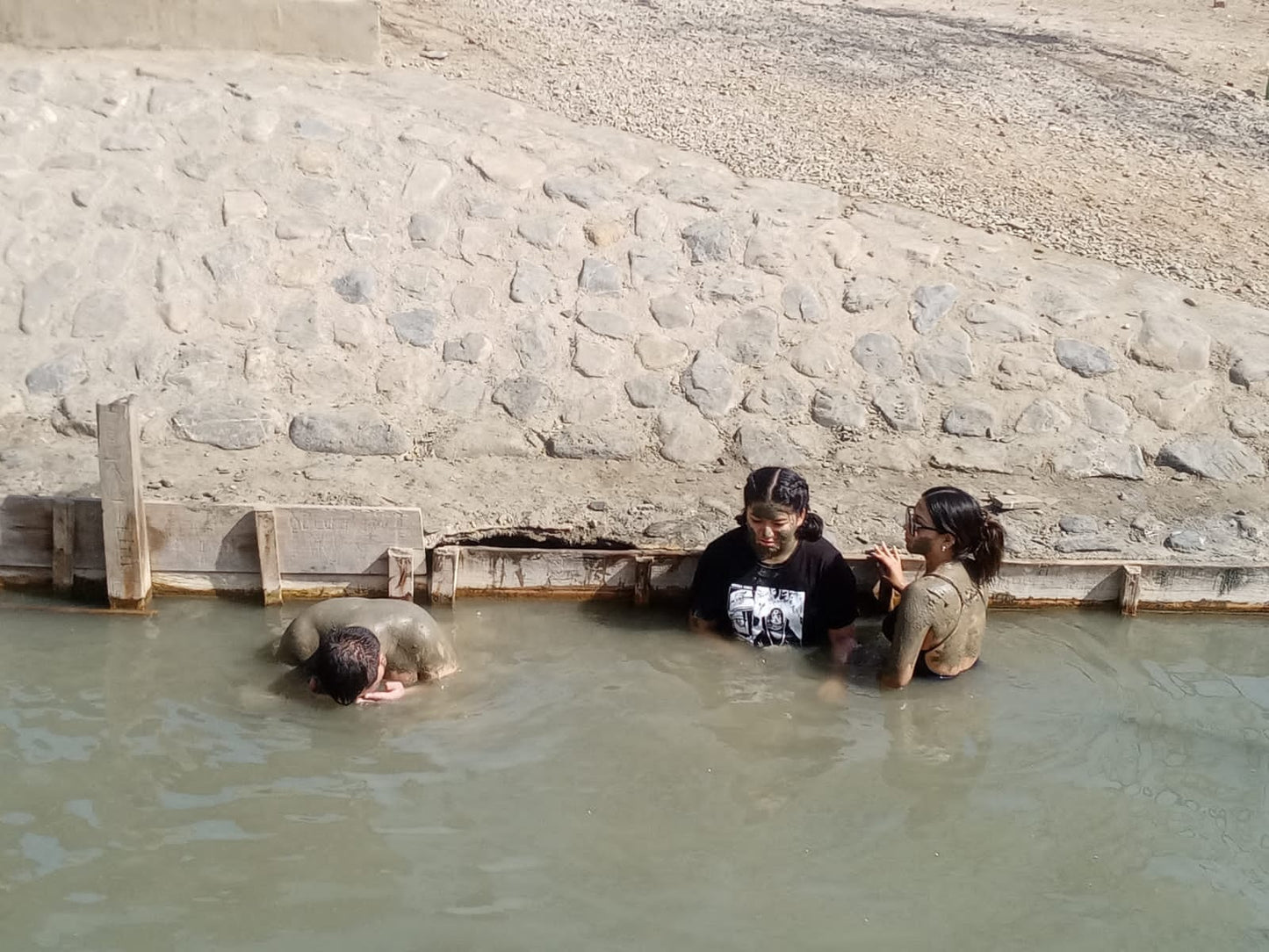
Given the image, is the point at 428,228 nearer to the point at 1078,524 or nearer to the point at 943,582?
the point at 1078,524

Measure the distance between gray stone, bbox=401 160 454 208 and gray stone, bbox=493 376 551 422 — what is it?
→ 5.64ft

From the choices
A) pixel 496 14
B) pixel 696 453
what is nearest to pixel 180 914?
pixel 696 453

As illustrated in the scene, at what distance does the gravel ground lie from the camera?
10.0m

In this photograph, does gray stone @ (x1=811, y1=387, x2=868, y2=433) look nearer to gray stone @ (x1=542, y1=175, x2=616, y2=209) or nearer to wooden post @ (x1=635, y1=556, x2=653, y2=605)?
wooden post @ (x1=635, y1=556, x2=653, y2=605)

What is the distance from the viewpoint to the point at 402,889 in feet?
16.4

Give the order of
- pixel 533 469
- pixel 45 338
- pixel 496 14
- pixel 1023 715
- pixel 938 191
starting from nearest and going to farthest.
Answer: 1. pixel 1023 715
2. pixel 533 469
3. pixel 45 338
4. pixel 938 191
5. pixel 496 14

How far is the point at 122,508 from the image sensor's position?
6590mm

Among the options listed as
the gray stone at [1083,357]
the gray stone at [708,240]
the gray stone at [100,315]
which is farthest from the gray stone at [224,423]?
the gray stone at [1083,357]

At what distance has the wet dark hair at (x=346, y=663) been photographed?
5.87m

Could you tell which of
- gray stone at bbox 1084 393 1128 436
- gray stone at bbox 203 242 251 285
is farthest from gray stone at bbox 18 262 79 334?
gray stone at bbox 1084 393 1128 436

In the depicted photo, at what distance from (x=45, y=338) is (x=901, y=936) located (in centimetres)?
654

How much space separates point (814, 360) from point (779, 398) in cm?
40

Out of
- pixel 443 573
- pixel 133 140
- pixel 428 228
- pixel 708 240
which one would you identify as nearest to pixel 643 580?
pixel 443 573

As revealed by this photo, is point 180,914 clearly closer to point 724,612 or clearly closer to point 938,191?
point 724,612
